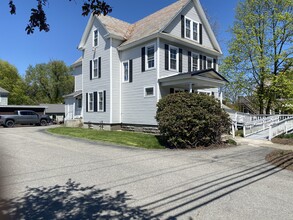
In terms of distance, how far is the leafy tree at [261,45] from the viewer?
73.6ft

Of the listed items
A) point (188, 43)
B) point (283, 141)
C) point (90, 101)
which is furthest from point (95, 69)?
point (283, 141)

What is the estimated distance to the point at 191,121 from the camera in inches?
455

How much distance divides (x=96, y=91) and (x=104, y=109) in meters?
2.07

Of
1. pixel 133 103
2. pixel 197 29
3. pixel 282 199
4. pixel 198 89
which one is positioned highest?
pixel 197 29

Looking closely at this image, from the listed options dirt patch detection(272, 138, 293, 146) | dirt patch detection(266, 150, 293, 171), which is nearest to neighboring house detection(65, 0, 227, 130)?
dirt patch detection(272, 138, 293, 146)

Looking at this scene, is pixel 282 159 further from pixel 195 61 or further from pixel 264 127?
pixel 195 61

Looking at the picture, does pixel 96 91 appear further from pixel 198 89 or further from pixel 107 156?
pixel 107 156

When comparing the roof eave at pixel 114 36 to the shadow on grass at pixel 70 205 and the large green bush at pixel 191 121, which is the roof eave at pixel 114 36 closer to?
the large green bush at pixel 191 121

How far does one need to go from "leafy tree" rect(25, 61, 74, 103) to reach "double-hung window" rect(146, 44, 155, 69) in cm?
4670

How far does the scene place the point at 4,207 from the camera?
14.5 feet

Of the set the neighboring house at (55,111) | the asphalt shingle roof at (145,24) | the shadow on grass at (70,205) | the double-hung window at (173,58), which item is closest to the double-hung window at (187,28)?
the asphalt shingle roof at (145,24)

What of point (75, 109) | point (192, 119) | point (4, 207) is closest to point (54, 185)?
point (4, 207)

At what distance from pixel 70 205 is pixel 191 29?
1770 cm

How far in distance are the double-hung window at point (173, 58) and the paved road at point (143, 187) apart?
953 centimetres
